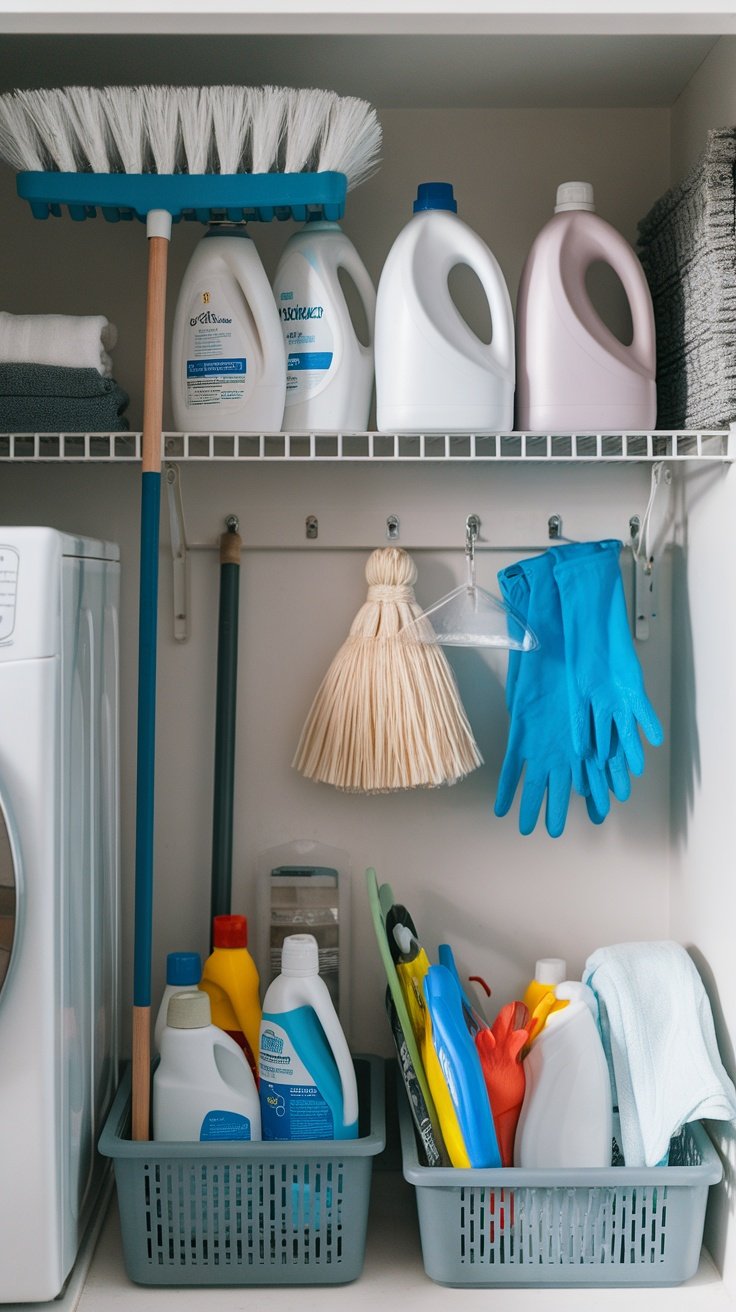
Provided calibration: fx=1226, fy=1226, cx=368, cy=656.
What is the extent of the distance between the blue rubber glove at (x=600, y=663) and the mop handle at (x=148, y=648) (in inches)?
20.9

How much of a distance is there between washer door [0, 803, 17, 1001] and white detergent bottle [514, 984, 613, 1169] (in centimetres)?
62

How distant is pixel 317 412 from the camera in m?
1.49

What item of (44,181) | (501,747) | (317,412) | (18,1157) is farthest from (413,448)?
(18,1157)

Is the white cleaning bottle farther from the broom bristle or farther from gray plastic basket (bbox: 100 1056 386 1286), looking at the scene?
gray plastic basket (bbox: 100 1056 386 1286)

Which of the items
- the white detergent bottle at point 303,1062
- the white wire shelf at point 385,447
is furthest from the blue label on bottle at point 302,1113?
the white wire shelf at point 385,447

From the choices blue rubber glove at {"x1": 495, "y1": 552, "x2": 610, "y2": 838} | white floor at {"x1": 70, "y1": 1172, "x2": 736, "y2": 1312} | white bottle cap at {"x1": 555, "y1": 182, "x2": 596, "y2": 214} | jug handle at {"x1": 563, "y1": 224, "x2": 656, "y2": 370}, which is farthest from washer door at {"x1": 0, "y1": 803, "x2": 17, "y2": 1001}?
white bottle cap at {"x1": 555, "y1": 182, "x2": 596, "y2": 214}

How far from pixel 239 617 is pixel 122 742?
0.24 metres

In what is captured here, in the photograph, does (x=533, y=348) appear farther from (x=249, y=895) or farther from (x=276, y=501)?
(x=249, y=895)

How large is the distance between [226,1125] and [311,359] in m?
0.91

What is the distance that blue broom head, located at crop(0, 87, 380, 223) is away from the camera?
4.56 feet

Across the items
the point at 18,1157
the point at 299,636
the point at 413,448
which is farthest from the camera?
the point at 299,636

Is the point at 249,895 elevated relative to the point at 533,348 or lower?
lower

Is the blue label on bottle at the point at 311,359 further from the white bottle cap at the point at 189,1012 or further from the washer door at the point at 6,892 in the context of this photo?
the white bottle cap at the point at 189,1012

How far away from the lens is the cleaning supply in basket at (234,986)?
1.52 meters
